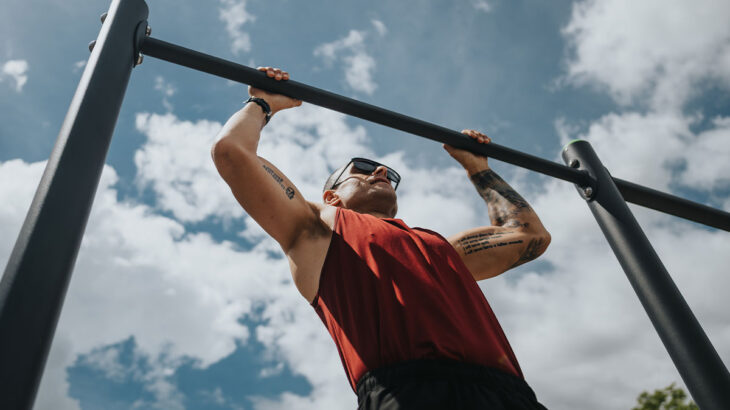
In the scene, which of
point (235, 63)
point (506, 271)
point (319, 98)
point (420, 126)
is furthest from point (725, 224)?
point (235, 63)

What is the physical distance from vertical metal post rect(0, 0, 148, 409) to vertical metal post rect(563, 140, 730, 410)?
7.16 ft

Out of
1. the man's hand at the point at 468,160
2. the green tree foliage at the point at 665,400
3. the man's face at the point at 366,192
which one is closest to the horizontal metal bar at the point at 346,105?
the man's hand at the point at 468,160

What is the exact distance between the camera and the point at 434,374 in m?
1.55

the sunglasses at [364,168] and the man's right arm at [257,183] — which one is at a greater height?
the sunglasses at [364,168]

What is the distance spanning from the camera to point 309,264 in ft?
6.66

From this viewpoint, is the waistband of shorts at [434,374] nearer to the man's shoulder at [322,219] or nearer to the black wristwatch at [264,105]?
the man's shoulder at [322,219]

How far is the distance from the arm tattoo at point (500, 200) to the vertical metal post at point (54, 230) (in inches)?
82.1

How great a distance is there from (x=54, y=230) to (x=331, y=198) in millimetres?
1906

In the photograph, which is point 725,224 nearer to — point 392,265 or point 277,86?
point 392,265

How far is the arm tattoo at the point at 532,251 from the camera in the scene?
2758 mm

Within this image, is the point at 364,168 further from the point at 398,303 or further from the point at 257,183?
the point at 398,303

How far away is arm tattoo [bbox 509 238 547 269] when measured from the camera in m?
2.76

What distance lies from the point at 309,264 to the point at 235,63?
0.94 m

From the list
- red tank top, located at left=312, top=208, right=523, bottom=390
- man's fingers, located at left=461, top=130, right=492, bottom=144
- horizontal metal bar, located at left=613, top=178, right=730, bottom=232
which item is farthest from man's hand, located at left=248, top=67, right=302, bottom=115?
horizontal metal bar, located at left=613, top=178, right=730, bottom=232
